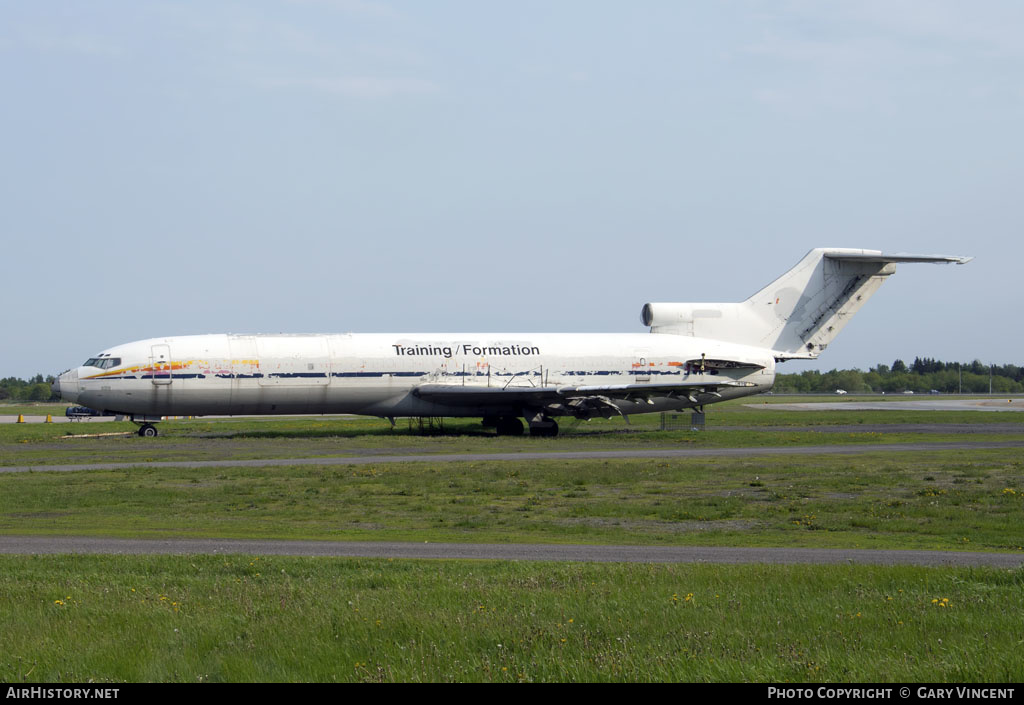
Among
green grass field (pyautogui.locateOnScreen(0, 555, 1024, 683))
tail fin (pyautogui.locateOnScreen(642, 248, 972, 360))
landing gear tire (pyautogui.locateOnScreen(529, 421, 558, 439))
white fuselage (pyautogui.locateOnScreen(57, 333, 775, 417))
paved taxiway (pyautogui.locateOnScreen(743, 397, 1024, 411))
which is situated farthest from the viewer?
paved taxiway (pyautogui.locateOnScreen(743, 397, 1024, 411))

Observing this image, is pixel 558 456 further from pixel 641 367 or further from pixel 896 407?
pixel 896 407

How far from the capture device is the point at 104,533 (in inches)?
727

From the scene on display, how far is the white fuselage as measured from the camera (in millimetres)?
44656

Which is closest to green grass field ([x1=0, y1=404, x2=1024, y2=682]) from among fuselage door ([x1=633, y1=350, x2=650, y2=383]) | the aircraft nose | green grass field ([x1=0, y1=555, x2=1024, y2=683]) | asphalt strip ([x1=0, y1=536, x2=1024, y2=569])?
green grass field ([x1=0, y1=555, x2=1024, y2=683])

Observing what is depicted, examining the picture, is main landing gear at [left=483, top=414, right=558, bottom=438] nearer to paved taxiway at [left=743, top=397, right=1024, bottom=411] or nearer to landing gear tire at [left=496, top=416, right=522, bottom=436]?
landing gear tire at [left=496, top=416, right=522, bottom=436]

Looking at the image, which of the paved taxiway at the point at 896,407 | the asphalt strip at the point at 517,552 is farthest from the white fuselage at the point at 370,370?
the asphalt strip at the point at 517,552

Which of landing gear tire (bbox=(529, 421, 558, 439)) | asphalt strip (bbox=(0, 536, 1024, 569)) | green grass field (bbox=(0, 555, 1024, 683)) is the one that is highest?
landing gear tire (bbox=(529, 421, 558, 439))

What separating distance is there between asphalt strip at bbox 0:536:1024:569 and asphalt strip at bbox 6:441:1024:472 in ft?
47.9

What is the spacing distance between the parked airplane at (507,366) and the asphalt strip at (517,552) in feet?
90.8

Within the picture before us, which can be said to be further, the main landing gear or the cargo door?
the main landing gear

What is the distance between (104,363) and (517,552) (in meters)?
33.9

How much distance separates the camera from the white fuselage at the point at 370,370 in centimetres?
4466

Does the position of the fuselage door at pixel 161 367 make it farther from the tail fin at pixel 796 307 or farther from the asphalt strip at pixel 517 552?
the asphalt strip at pixel 517 552

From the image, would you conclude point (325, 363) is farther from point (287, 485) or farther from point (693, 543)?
point (693, 543)
